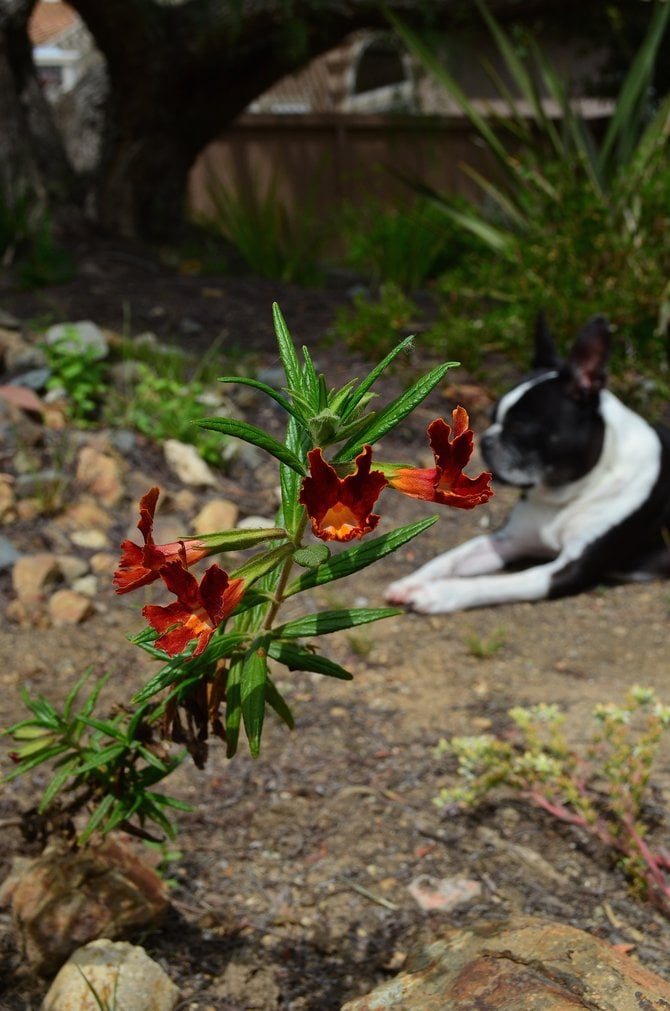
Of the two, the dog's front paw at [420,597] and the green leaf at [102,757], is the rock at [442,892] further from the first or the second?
the dog's front paw at [420,597]

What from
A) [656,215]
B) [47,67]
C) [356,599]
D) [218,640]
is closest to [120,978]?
[218,640]

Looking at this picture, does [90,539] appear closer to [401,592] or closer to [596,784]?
[401,592]

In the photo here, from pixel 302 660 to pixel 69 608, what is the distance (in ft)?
7.33

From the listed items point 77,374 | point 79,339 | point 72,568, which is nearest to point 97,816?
point 72,568

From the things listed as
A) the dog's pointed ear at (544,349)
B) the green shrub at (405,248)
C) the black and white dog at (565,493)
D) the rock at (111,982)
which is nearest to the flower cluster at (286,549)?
the rock at (111,982)

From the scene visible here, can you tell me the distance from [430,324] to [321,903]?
470 cm

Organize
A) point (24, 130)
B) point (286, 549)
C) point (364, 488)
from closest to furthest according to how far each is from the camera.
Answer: point (364, 488)
point (286, 549)
point (24, 130)

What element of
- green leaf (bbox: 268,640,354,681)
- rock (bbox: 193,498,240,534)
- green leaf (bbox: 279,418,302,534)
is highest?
green leaf (bbox: 279,418,302,534)

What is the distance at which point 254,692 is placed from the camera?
5.36 ft

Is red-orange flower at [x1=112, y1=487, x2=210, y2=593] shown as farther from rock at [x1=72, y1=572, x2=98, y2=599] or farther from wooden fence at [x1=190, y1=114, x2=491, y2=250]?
wooden fence at [x1=190, y1=114, x2=491, y2=250]

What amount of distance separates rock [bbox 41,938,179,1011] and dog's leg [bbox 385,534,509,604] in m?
2.33

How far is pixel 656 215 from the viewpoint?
5797 mm

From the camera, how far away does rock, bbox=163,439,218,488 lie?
482cm

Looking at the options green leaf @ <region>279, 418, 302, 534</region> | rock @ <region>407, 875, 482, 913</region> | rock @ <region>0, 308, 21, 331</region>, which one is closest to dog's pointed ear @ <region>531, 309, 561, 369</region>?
rock @ <region>407, 875, 482, 913</region>
